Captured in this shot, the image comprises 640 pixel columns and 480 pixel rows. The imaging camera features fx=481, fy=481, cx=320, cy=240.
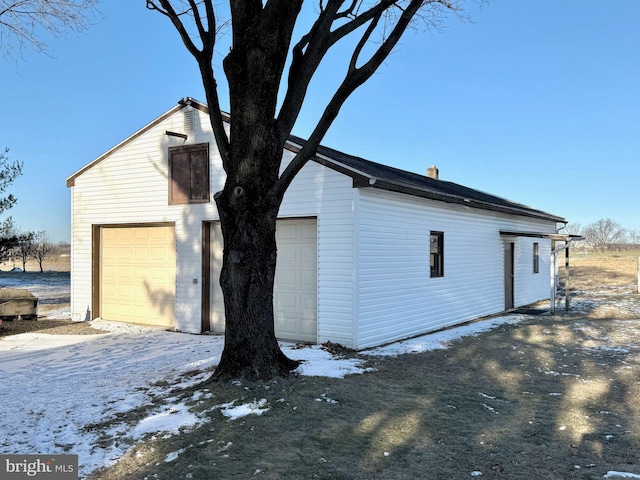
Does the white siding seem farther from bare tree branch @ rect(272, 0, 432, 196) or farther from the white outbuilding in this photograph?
bare tree branch @ rect(272, 0, 432, 196)

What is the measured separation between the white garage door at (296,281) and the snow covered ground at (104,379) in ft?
2.82

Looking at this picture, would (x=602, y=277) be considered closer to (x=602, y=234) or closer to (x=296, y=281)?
(x=296, y=281)

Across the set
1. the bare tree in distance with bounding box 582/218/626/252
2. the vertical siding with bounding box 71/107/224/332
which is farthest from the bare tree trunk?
the bare tree in distance with bounding box 582/218/626/252

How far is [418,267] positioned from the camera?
11.3 meters

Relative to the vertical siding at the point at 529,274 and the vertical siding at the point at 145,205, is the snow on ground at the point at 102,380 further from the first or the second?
the vertical siding at the point at 529,274

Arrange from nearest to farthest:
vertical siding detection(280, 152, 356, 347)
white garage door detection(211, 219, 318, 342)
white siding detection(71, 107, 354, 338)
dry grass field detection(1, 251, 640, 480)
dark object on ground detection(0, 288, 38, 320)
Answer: dry grass field detection(1, 251, 640, 480) < vertical siding detection(280, 152, 356, 347) < white siding detection(71, 107, 354, 338) < white garage door detection(211, 219, 318, 342) < dark object on ground detection(0, 288, 38, 320)

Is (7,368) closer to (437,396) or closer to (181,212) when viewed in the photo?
(181,212)

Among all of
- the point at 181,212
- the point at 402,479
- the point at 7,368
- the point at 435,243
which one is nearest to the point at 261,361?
the point at 402,479

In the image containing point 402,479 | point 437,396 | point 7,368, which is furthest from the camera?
point 7,368

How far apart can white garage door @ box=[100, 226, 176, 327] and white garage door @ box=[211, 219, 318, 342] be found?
315 centimetres

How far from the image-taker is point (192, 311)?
11531 millimetres

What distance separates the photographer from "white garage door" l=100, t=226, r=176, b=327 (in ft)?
39.9

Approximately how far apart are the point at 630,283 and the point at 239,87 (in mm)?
27402

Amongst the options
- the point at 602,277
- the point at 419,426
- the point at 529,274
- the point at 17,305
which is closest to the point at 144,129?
the point at 17,305
